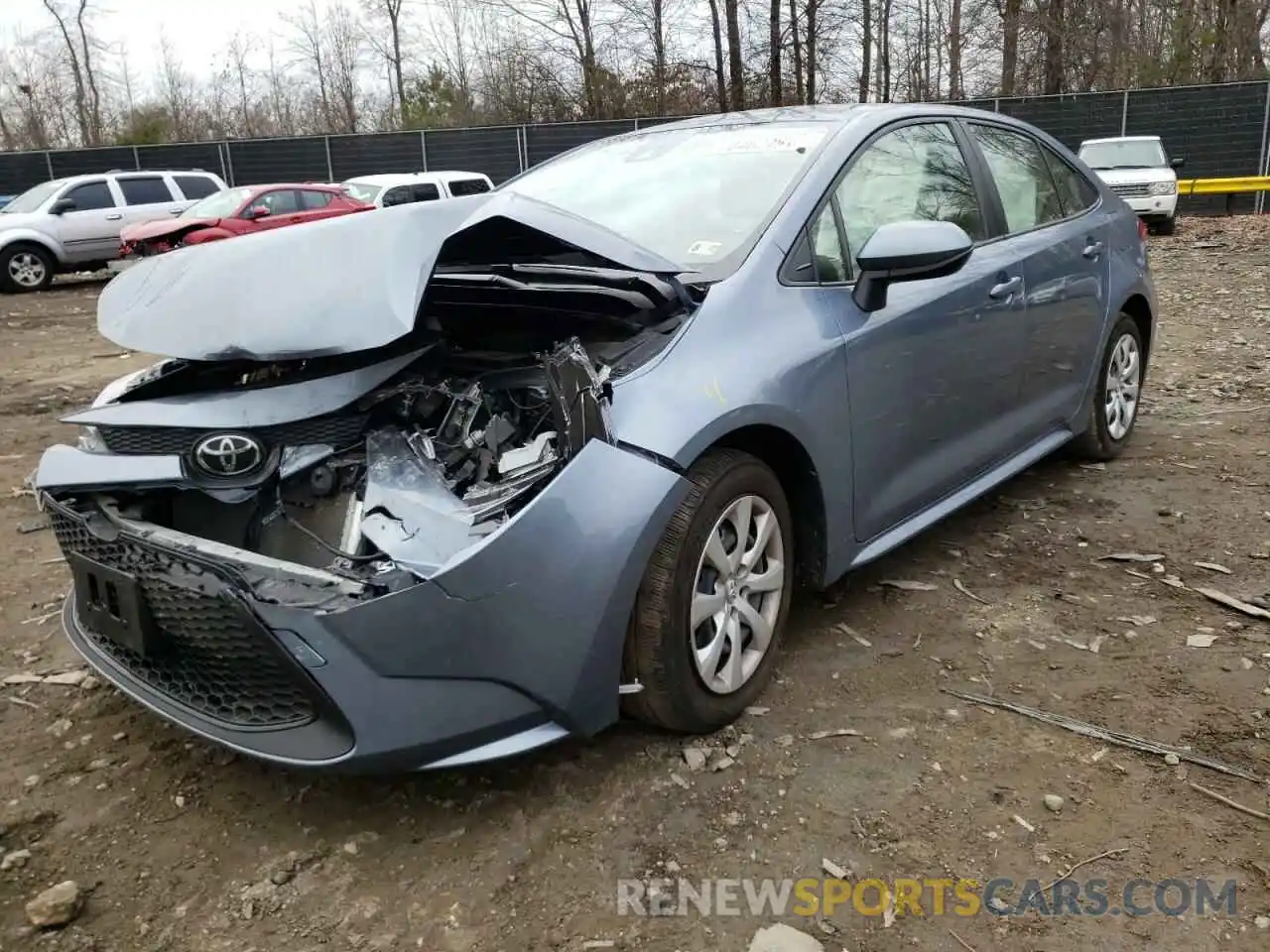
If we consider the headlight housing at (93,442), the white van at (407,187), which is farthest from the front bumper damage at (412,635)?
the white van at (407,187)

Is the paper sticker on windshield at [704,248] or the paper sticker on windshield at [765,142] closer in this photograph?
the paper sticker on windshield at [704,248]

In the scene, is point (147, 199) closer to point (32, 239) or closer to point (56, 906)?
point (32, 239)

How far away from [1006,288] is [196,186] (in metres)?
16.0

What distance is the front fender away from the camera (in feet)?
45.6

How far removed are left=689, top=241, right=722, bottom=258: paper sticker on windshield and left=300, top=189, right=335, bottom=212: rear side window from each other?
12922 mm

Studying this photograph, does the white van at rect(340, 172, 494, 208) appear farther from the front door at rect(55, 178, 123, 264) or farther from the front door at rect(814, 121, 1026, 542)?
the front door at rect(814, 121, 1026, 542)

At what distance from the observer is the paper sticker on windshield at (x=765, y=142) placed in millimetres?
3123

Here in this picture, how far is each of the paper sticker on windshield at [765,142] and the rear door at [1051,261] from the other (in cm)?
89

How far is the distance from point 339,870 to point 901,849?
1214 millimetres

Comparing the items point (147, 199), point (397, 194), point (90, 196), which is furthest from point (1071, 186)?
point (147, 199)

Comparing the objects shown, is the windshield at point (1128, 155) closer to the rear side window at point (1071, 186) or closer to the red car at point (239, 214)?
the red car at point (239, 214)

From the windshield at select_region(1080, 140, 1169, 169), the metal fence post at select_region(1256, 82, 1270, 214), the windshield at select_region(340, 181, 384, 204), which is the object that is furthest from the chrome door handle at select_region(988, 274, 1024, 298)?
the metal fence post at select_region(1256, 82, 1270, 214)

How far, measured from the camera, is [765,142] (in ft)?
10.6

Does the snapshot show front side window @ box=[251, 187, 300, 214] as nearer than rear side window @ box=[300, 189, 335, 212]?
Yes
